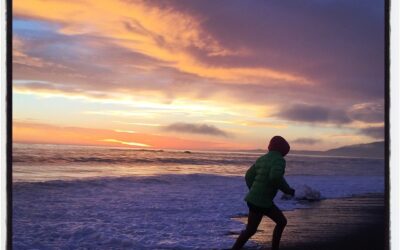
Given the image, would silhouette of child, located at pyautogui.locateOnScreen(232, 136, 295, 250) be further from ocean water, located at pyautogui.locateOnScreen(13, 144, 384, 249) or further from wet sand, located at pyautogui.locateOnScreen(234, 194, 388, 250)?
ocean water, located at pyautogui.locateOnScreen(13, 144, 384, 249)

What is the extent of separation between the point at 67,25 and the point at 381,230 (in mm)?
4212

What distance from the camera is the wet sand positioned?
16.6 feet

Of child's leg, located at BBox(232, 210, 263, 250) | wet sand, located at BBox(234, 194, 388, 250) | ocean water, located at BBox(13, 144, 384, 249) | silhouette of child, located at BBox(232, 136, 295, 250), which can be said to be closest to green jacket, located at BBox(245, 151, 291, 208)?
silhouette of child, located at BBox(232, 136, 295, 250)

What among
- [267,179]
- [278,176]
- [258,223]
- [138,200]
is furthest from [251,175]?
[138,200]

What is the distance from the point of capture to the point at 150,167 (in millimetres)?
14766

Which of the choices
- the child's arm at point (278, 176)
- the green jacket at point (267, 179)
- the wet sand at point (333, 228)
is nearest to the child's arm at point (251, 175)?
the green jacket at point (267, 179)

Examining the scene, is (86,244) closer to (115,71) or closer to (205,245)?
(205,245)

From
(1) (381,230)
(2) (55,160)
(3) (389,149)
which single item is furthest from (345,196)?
(2) (55,160)

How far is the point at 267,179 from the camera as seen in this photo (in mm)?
4465

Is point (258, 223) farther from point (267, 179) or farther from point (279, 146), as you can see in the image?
point (279, 146)

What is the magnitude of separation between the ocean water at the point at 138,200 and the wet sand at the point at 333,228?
34 cm

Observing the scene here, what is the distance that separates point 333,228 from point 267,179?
179cm

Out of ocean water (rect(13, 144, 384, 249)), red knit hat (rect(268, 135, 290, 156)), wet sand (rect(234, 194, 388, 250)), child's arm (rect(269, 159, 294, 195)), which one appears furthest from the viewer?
ocean water (rect(13, 144, 384, 249))

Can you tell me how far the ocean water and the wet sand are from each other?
341 mm
